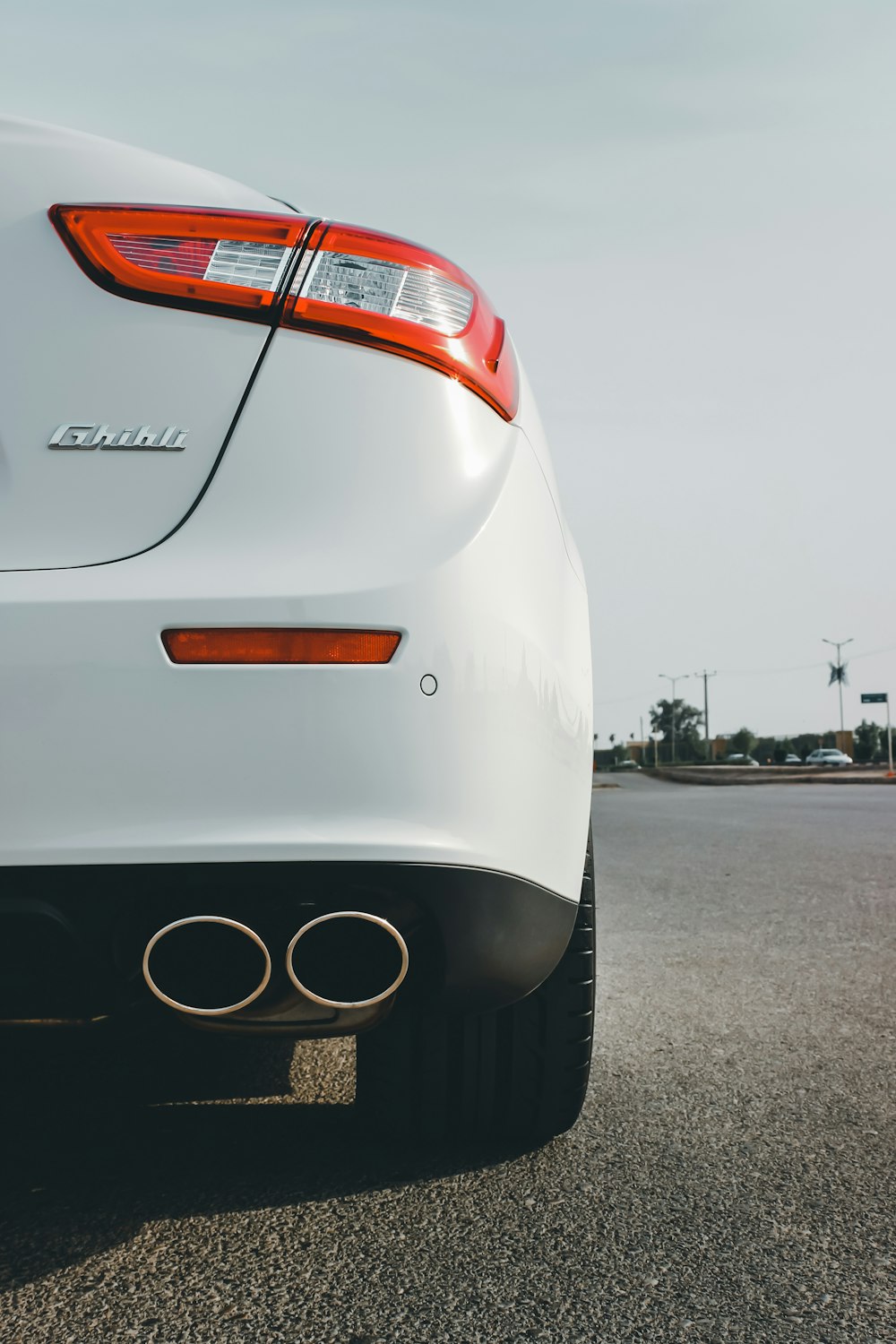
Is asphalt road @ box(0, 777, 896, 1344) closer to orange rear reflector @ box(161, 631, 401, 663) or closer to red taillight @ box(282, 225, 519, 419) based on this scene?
orange rear reflector @ box(161, 631, 401, 663)

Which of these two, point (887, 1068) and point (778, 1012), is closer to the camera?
point (887, 1068)

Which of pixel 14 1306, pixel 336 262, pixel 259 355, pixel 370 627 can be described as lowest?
pixel 14 1306

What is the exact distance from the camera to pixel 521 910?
1619mm

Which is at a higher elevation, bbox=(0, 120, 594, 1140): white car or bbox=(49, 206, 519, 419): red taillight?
bbox=(49, 206, 519, 419): red taillight

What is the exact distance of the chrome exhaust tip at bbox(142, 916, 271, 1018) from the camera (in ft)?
4.91

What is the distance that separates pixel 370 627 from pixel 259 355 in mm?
432

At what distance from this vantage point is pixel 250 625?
1.47 metres

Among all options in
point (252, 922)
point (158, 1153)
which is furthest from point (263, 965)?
point (158, 1153)

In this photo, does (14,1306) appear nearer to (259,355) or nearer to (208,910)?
(208,910)

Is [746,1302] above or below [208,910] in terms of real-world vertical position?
below

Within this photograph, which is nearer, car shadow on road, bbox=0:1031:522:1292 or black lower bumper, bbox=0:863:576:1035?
black lower bumper, bbox=0:863:576:1035

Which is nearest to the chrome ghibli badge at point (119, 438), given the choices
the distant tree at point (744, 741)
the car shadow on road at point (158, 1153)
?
the car shadow on road at point (158, 1153)

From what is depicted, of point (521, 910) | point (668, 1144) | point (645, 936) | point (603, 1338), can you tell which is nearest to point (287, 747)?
point (521, 910)

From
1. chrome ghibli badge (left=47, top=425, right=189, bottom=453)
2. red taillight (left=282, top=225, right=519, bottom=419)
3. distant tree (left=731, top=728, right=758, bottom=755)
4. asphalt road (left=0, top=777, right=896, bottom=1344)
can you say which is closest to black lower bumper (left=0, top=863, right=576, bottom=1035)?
asphalt road (left=0, top=777, right=896, bottom=1344)
